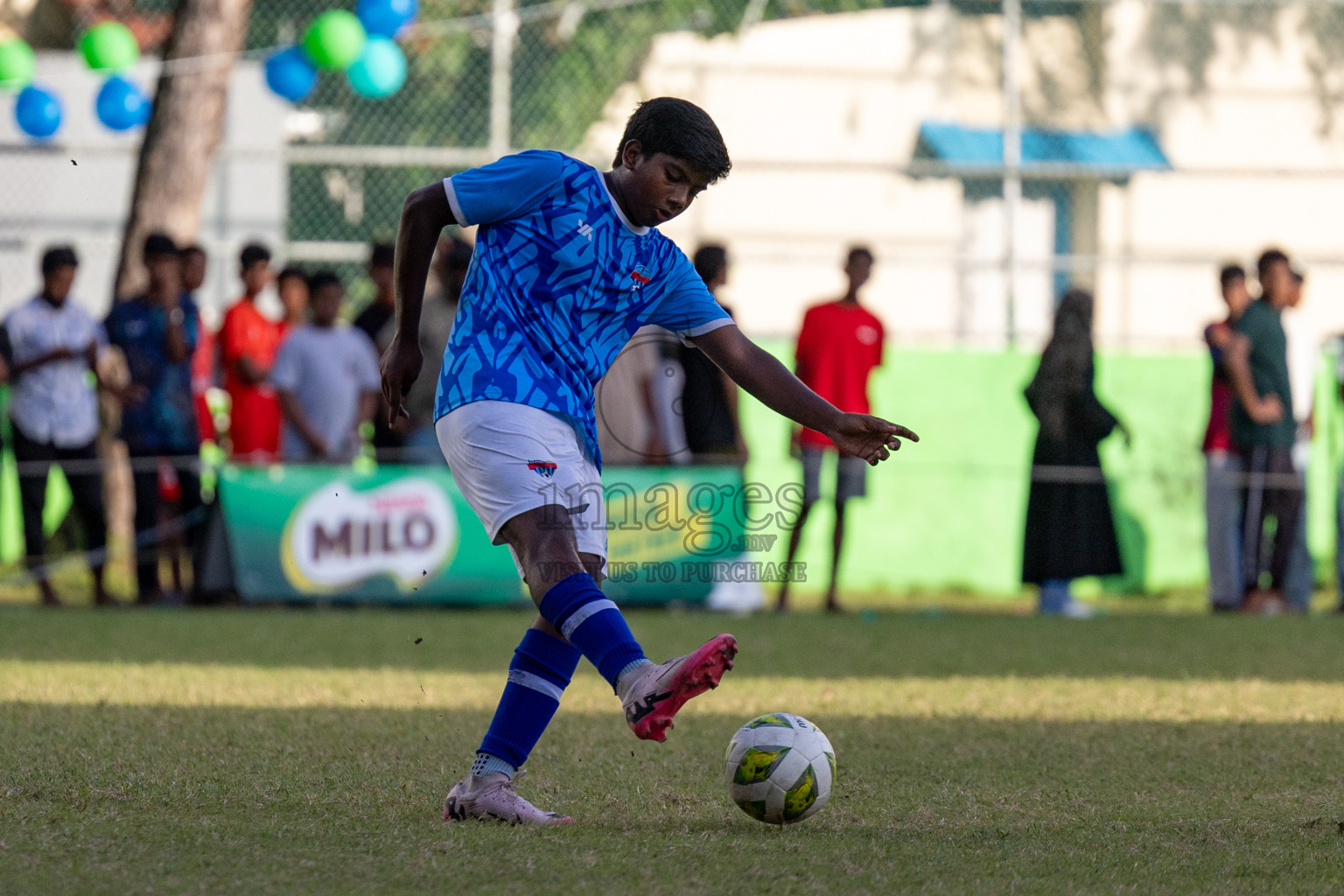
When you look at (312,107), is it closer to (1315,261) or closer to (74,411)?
(74,411)

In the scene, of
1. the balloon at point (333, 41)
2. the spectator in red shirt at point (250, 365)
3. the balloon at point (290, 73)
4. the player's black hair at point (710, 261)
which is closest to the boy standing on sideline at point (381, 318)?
the spectator in red shirt at point (250, 365)

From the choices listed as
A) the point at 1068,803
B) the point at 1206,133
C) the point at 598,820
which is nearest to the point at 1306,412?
the point at 1068,803

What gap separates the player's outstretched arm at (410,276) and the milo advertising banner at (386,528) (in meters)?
6.57

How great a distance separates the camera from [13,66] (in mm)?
13430

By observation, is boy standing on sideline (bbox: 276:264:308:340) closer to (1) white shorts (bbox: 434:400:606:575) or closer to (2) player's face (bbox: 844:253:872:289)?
(2) player's face (bbox: 844:253:872:289)

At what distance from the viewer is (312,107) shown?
66.0 ft

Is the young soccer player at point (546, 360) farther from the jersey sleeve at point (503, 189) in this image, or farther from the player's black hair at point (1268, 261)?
the player's black hair at point (1268, 261)

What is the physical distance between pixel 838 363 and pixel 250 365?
3.92 metres

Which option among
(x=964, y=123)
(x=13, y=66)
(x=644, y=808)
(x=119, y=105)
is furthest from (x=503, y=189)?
(x=964, y=123)

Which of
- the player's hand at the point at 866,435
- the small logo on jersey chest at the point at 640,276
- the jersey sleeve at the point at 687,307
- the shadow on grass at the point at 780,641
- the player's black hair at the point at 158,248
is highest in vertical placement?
the player's black hair at the point at 158,248

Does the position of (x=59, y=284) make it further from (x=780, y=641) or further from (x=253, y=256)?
(x=780, y=641)

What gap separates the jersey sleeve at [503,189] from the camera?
14.1ft

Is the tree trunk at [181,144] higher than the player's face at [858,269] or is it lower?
higher

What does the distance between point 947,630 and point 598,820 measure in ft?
21.1
